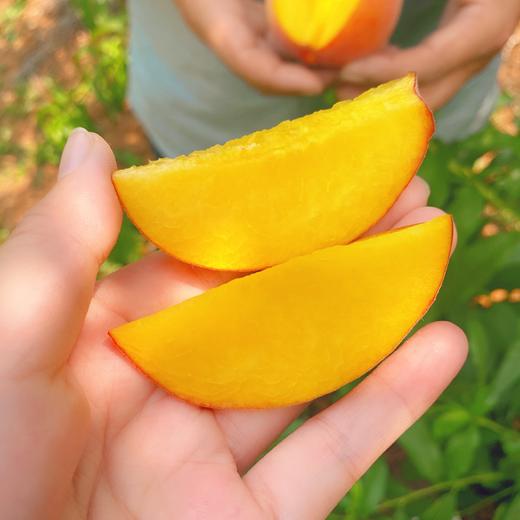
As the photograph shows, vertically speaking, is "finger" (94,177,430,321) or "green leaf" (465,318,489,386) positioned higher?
"finger" (94,177,430,321)

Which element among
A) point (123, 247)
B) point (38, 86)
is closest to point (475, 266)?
point (123, 247)

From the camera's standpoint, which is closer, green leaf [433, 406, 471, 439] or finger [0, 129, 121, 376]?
finger [0, 129, 121, 376]

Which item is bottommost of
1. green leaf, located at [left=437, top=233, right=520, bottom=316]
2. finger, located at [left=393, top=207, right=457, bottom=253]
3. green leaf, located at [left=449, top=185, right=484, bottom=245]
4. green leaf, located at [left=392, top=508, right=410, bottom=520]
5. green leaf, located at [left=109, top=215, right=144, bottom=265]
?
green leaf, located at [left=392, top=508, right=410, bottom=520]

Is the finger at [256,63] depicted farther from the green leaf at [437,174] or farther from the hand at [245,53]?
the green leaf at [437,174]

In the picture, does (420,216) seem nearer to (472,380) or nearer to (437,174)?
(437,174)

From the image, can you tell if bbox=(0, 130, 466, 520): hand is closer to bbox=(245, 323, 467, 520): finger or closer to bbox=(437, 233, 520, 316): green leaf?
bbox=(245, 323, 467, 520): finger

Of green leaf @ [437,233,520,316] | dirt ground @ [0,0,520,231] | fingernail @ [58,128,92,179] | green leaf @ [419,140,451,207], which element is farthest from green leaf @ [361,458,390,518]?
dirt ground @ [0,0,520,231]
